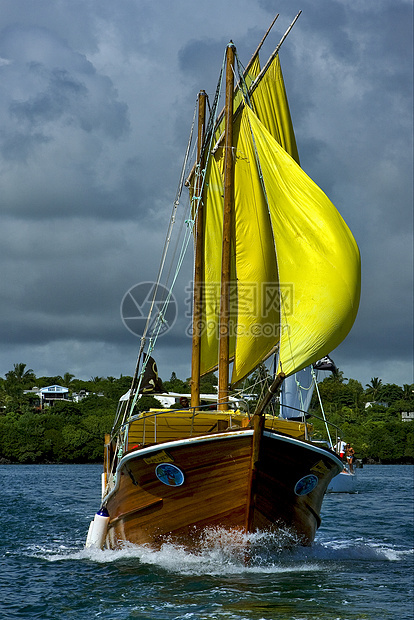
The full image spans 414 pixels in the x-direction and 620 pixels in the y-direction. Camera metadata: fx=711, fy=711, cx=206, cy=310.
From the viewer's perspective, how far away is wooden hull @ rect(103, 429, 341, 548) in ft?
49.6

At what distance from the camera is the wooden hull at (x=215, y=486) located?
1512 centimetres

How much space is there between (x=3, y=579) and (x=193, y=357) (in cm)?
927

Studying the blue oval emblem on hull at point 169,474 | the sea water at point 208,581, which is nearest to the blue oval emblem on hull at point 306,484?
the sea water at point 208,581

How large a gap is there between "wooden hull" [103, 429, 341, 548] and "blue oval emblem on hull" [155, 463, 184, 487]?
5 cm

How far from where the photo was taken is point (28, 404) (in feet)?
378

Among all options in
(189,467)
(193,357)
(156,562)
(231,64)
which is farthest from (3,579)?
(231,64)

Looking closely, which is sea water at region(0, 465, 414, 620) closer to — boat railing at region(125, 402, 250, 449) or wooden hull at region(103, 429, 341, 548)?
wooden hull at region(103, 429, 341, 548)

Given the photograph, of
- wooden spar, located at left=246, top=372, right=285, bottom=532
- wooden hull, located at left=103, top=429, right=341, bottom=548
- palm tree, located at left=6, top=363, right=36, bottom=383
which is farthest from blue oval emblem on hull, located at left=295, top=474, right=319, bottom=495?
palm tree, located at left=6, top=363, right=36, bottom=383

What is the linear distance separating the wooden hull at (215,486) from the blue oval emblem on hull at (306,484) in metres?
0.03

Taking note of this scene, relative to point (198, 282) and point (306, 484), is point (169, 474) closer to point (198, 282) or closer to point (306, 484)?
point (306, 484)

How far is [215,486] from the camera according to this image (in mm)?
15414

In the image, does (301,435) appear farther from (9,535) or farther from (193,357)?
(9,535)

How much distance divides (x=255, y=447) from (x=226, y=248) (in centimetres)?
627

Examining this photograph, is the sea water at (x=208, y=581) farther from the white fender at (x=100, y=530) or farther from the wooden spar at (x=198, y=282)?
the wooden spar at (x=198, y=282)
